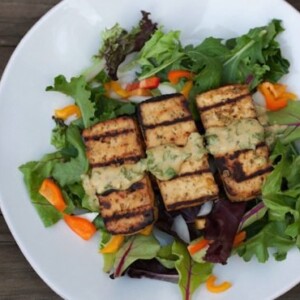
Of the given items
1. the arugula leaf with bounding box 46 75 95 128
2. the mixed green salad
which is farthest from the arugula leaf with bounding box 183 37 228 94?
the arugula leaf with bounding box 46 75 95 128

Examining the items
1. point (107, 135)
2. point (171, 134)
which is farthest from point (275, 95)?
point (107, 135)

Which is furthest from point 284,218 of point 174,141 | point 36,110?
point 36,110

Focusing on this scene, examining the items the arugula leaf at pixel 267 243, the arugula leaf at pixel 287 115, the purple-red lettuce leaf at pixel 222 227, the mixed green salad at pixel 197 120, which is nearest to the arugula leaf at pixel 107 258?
the mixed green salad at pixel 197 120

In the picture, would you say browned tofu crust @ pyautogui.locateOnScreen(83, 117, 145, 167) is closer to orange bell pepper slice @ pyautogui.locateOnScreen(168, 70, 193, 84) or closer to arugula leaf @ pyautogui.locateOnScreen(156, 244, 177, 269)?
orange bell pepper slice @ pyautogui.locateOnScreen(168, 70, 193, 84)

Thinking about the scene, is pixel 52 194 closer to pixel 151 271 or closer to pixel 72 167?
pixel 72 167

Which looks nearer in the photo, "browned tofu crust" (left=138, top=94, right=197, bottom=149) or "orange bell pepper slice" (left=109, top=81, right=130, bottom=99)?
"browned tofu crust" (left=138, top=94, right=197, bottom=149)

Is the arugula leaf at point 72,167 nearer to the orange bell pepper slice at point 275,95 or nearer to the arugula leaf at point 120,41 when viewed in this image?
the arugula leaf at point 120,41
